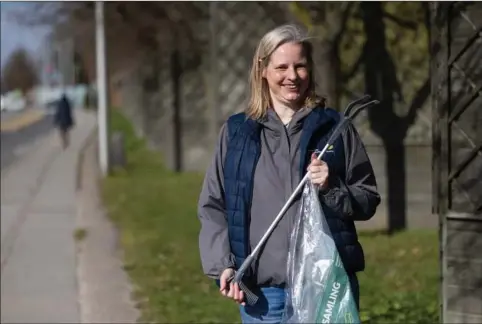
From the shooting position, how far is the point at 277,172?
3166 millimetres

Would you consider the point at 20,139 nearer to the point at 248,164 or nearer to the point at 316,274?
the point at 248,164

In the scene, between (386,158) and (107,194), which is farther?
(107,194)

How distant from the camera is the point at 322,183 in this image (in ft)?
9.70

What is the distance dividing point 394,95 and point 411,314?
3.69m

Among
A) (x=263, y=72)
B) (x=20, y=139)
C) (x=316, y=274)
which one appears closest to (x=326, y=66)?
(x=263, y=72)

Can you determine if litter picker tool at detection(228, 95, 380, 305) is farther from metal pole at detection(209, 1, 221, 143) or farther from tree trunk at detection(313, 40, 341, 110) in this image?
metal pole at detection(209, 1, 221, 143)

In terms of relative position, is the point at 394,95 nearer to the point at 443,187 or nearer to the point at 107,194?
the point at 443,187

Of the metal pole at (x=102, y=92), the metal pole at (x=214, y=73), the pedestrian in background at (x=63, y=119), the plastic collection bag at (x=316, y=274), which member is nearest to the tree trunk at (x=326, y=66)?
the plastic collection bag at (x=316, y=274)

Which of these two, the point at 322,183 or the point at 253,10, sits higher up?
the point at 253,10

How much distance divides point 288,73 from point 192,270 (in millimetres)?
5134

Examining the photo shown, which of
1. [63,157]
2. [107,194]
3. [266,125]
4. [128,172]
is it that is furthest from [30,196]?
[266,125]

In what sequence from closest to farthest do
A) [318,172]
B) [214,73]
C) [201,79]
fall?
[318,172]
[214,73]
[201,79]

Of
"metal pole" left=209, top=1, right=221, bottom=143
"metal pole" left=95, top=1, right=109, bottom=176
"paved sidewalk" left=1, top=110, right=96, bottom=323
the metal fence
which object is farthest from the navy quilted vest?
"metal pole" left=95, top=1, right=109, bottom=176

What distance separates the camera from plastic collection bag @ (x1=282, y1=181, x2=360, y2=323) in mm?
2947
